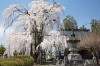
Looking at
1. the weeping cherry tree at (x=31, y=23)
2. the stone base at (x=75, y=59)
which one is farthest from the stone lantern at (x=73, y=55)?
the weeping cherry tree at (x=31, y=23)

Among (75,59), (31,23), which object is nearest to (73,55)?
(75,59)

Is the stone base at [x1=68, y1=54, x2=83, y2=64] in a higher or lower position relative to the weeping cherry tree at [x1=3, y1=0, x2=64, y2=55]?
lower

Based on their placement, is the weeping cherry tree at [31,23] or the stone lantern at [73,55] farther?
the weeping cherry tree at [31,23]

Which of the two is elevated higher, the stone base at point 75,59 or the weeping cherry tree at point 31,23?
the weeping cherry tree at point 31,23

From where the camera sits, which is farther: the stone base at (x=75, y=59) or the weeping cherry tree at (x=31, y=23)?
the weeping cherry tree at (x=31, y=23)

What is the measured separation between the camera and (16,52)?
1542 inches

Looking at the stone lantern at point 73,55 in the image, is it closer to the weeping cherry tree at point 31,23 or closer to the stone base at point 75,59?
the stone base at point 75,59

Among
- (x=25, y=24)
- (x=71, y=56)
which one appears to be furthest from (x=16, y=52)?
(x=71, y=56)

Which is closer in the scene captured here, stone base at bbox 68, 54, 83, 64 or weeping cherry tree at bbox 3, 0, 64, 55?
stone base at bbox 68, 54, 83, 64

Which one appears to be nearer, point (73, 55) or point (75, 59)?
point (75, 59)

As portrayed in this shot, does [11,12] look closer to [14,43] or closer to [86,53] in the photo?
[14,43]

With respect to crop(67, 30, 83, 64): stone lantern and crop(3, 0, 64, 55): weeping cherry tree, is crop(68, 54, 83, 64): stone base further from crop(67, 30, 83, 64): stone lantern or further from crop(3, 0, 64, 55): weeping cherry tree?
crop(3, 0, 64, 55): weeping cherry tree

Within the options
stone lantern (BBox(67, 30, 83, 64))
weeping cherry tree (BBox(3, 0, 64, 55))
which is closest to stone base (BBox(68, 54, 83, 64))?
stone lantern (BBox(67, 30, 83, 64))

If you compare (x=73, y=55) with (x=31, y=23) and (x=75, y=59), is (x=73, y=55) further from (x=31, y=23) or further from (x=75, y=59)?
(x=31, y=23)
